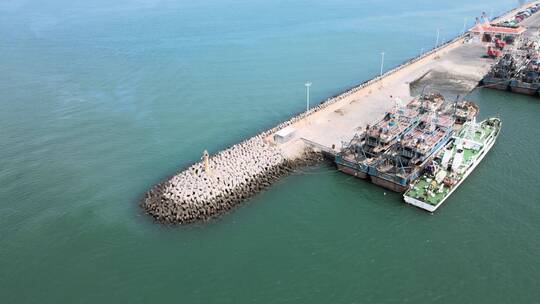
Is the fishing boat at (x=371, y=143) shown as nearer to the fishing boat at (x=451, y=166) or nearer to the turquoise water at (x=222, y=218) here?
the turquoise water at (x=222, y=218)

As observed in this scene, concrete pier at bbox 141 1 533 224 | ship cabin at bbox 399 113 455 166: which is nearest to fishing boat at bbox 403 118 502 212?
ship cabin at bbox 399 113 455 166

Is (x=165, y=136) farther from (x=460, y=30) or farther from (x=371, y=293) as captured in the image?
(x=460, y=30)

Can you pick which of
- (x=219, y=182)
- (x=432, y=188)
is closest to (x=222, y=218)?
(x=219, y=182)

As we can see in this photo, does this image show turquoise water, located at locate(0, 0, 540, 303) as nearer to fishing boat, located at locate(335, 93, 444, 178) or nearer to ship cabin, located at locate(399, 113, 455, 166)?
fishing boat, located at locate(335, 93, 444, 178)

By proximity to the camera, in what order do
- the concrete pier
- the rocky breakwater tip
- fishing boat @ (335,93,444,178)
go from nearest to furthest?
the rocky breakwater tip
the concrete pier
fishing boat @ (335,93,444,178)

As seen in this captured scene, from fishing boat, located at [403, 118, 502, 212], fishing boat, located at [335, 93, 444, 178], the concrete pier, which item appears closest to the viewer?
the concrete pier

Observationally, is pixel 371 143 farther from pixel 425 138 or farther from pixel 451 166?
pixel 451 166
